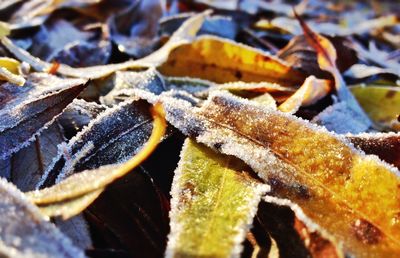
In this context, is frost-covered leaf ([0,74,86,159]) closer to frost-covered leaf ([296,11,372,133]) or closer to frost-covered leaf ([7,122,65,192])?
frost-covered leaf ([7,122,65,192])

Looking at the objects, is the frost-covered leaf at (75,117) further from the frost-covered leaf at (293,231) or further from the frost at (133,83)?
the frost-covered leaf at (293,231)

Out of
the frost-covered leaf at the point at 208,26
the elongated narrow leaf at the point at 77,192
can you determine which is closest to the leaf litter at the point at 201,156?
the elongated narrow leaf at the point at 77,192

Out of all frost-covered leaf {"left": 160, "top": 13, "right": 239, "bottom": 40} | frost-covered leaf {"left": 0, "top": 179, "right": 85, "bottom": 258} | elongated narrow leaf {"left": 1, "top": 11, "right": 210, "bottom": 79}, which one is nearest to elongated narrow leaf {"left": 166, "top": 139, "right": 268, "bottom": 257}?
frost-covered leaf {"left": 0, "top": 179, "right": 85, "bottom": 258}

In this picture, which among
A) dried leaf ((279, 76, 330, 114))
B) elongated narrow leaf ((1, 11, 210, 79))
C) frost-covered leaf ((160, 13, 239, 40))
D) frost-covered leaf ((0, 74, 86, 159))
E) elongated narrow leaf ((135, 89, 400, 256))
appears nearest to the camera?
elongated narrow leaf ((135, 89, 400, 256))

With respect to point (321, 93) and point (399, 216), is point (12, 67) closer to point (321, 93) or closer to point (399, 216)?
point (321, 93)

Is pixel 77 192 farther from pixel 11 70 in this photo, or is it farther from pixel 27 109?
pixel 11 70

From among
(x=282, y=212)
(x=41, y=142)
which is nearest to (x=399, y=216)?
(x=282, y=212)
